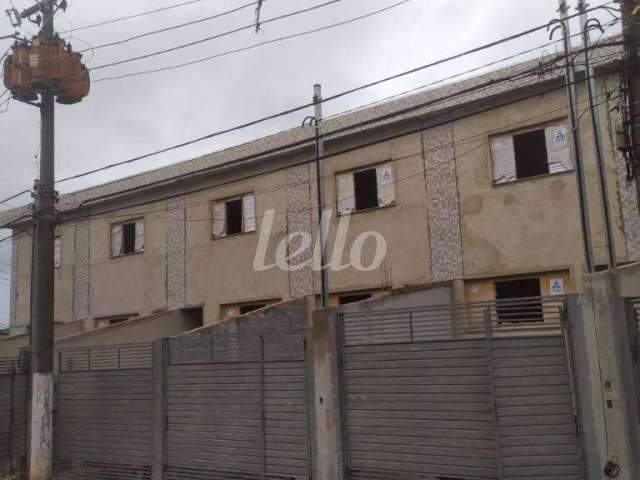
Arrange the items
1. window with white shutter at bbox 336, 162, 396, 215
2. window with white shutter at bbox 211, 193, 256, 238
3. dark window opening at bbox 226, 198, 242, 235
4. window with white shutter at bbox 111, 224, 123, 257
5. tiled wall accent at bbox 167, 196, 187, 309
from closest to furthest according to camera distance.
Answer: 1. window with white shutter at bbox 336, 162, 396, 215
2. window with white shutter at bbox 211, 193, 256, 238
3. dark window opening at bbox 226, 198, 242, 235
4. tiled wall accent at bbox 167, 196, 187, 309
5. window with white shutter at bbox 111, 224, 123, 257

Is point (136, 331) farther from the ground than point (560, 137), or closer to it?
closer to it

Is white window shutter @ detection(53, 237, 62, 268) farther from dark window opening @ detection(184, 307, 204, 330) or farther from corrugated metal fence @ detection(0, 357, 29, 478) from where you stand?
corrugated metal fence @ detection(0, 357, 29, 478)

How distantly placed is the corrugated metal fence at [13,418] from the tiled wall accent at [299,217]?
6503 mm

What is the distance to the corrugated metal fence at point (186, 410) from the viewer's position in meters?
9.45

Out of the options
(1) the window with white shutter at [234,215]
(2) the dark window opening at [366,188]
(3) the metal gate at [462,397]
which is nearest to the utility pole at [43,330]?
(3) the metal gate at [462,397]

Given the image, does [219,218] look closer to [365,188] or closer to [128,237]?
[128,237]

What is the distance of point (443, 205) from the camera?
47.2 feet

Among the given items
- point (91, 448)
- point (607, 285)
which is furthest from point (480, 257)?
point (91, 448)

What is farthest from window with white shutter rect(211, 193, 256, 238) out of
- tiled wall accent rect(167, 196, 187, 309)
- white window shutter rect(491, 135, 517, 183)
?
white window shutter rect(491, 135, 517, 183)

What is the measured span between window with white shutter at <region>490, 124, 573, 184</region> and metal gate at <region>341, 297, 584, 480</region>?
5.61 meters

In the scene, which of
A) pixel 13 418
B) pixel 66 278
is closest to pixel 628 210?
pixel 13 418

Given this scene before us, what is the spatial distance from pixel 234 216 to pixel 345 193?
3799mm

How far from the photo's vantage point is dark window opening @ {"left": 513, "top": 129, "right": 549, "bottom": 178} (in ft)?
43.9

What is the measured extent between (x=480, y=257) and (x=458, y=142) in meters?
2.57
